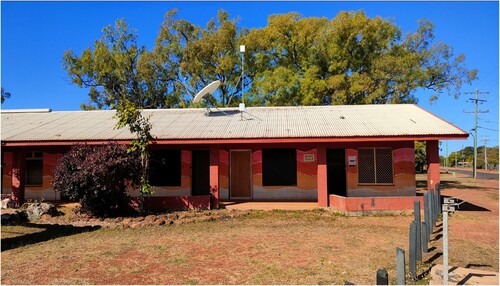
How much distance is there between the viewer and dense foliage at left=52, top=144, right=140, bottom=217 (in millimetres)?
11688

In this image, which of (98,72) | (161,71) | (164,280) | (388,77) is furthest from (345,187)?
(98,72)

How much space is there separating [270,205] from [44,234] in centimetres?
733

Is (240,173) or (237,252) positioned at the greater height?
(240,173)

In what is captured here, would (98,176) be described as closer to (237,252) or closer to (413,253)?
(237,252)

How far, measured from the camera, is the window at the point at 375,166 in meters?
15.0

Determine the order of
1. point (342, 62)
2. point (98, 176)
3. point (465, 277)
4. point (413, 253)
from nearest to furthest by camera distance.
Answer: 1. point (465, 277)
2. point (413, 253)
3. point (98, 176)
4. point (342, 62)

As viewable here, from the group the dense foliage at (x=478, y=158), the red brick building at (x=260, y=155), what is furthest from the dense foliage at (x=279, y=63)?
the dense foliage at (x=478, y=158)

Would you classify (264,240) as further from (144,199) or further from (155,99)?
(155,99)

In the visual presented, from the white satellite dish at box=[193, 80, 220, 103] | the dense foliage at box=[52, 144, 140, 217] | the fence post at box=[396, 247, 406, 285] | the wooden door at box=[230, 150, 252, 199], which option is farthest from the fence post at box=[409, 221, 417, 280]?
the white satellite dish at box=[193, 80, 220, 103]

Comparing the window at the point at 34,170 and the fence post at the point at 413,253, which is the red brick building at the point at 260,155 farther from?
the fence post at the point at 413,253

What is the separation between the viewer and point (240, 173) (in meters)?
15.7

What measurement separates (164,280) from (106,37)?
1195 inches

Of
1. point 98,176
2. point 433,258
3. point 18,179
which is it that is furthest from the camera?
point 18,179

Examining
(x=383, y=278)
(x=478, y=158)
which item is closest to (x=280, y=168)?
(x=383, y=278)
